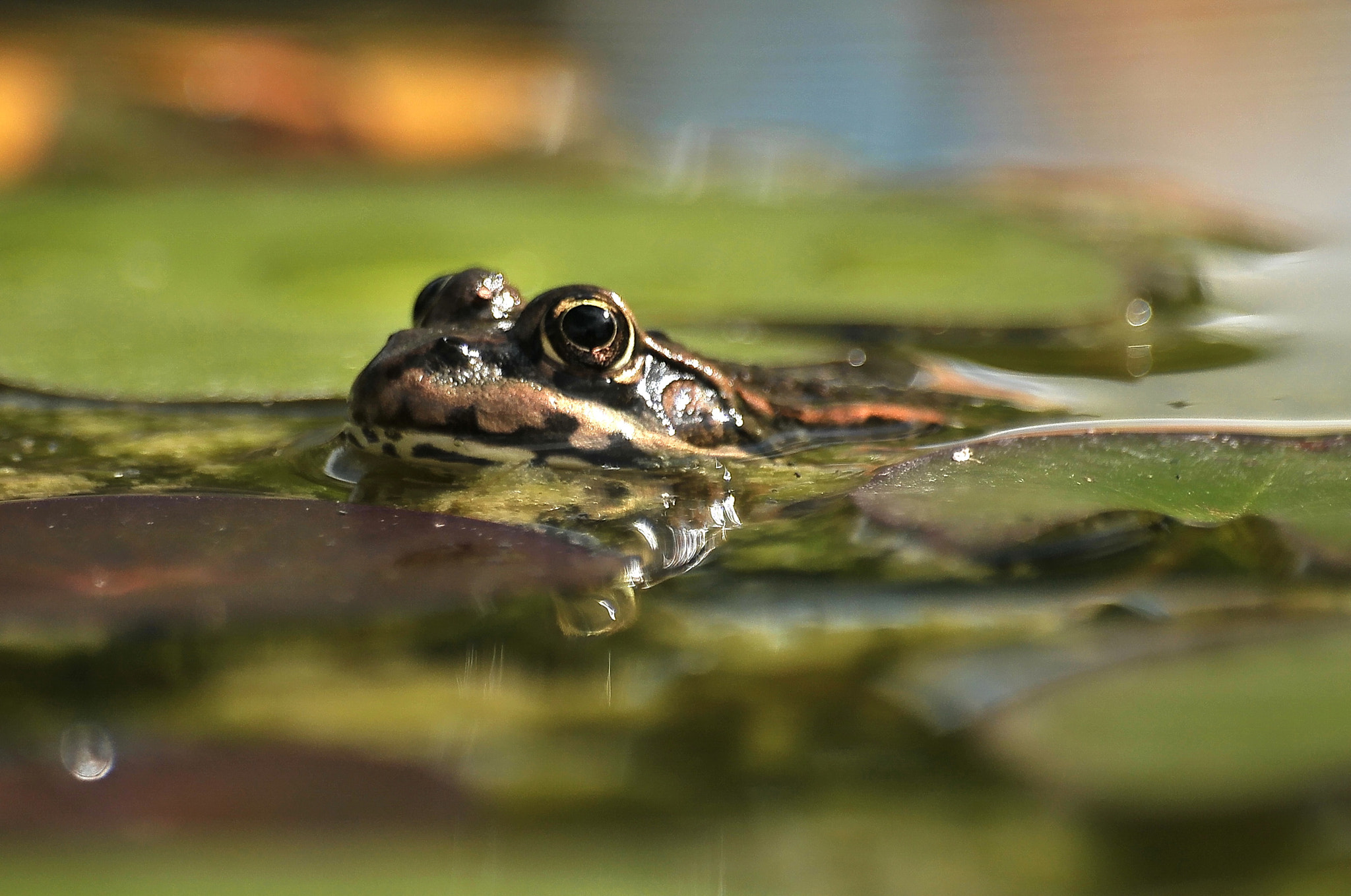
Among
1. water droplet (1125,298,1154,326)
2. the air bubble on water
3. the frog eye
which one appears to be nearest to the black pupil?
the frog eye

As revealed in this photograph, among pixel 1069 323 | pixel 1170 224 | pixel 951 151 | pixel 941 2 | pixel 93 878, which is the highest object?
pixel 941 2

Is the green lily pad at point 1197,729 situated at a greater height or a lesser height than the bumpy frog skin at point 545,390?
lesser

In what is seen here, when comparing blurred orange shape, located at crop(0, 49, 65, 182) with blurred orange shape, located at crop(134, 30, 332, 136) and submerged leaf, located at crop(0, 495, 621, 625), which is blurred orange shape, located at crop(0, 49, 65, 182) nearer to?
blurred orange shape, located at crop(134, 30, 332, 136)

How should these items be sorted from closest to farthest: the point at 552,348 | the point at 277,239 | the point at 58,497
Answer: the point at 58,497 < the point at 552,348 < the point at 277,239

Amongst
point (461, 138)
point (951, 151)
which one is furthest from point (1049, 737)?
point (461, 138)

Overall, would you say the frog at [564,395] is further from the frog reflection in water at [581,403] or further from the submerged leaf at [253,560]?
the submerged leaf at [253,560]

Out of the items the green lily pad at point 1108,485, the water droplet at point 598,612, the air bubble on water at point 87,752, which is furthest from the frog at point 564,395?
the air bubble on water at point 87,752

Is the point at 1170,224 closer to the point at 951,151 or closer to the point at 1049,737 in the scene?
the point at 951,151
